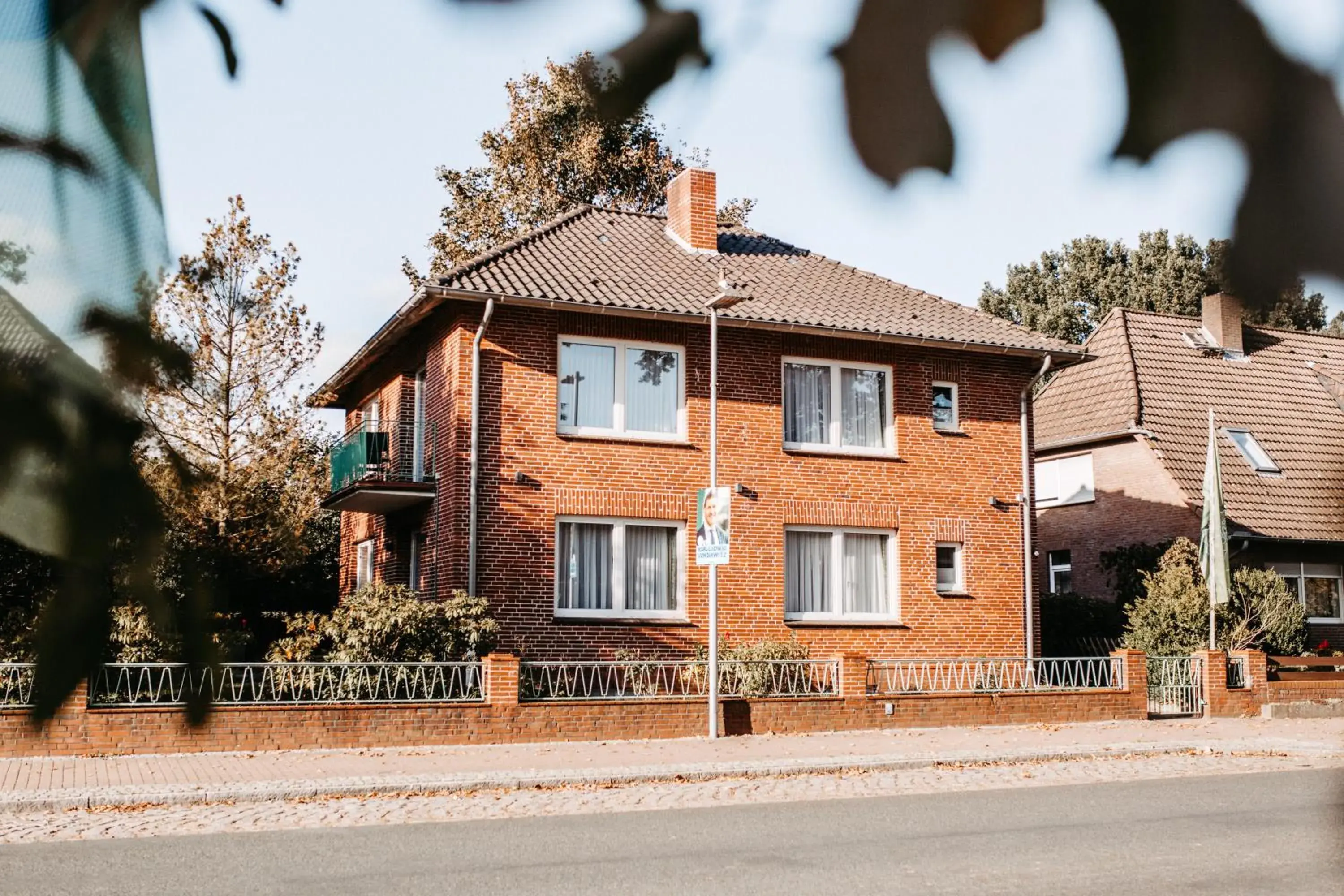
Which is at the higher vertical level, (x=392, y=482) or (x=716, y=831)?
(x=392, y=482)

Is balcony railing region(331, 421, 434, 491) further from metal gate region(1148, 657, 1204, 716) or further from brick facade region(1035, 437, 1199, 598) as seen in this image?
metal gate region(1148, 657, 1204, 716)

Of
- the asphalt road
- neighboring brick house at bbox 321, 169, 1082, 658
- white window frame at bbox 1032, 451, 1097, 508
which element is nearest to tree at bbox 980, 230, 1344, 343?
the asphalt road

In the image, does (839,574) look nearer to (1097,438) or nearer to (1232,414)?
(1097,438)

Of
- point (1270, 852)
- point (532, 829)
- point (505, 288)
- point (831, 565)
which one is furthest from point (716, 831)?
point (831, 565)

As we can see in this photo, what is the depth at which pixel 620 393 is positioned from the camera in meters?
20.7

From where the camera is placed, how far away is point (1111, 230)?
3.01ft

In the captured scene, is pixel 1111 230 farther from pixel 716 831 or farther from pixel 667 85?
pixel 716 831

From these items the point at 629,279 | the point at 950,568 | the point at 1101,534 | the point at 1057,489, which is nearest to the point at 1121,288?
the point at 629,279

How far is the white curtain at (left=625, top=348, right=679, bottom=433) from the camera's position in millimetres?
20766

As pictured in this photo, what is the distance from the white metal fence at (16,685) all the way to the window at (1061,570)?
94.5 ft

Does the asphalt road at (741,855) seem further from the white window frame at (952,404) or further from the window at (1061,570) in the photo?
the window at (1061,570)

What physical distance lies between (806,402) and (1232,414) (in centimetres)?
2062

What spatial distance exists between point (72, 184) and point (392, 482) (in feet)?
63.5

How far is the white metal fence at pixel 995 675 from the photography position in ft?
66.7
